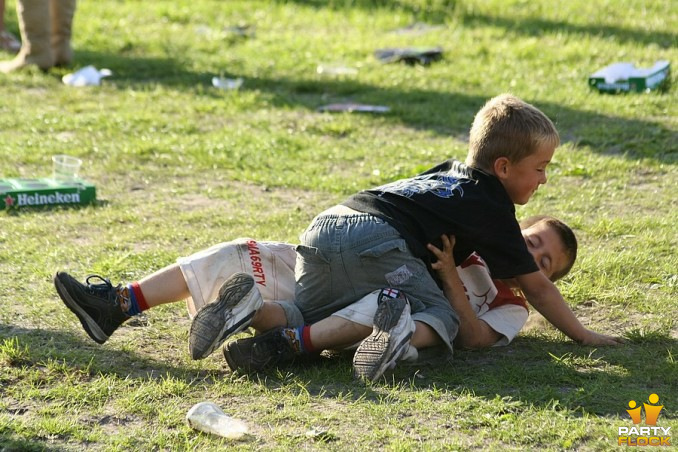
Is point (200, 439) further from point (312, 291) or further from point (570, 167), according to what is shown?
point (570, 167)

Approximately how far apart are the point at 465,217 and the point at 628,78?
454cm

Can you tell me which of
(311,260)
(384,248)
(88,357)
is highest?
(384,248)

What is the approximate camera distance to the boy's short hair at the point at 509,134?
371 centimetres

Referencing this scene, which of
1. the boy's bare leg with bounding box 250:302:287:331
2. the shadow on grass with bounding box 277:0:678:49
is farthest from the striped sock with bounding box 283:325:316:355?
the shadow on grass with bounding box 277:0:678:49

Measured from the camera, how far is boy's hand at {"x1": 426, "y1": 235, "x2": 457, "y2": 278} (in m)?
3.68

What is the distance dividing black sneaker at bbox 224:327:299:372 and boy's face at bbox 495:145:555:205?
3.33 feet

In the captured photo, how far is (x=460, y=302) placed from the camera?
3.75 m

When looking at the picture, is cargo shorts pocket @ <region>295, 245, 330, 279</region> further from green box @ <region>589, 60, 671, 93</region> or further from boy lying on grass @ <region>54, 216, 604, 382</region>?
green box @ <region>589, 60, 671, 93</region>

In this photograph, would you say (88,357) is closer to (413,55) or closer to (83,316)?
(83,316)

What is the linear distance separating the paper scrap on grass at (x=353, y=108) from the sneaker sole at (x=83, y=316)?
4.24 meters

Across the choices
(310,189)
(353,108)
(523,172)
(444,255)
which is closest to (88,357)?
(444,255)

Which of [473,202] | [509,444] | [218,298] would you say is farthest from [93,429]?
[473,202]

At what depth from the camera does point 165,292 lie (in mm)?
3775

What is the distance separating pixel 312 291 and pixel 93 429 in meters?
1.03
